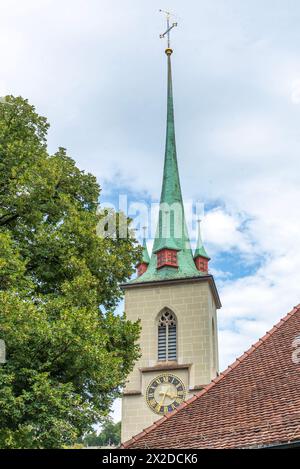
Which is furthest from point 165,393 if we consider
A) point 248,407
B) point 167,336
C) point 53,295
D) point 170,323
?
point 248,407

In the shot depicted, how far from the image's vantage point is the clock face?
3157 cm

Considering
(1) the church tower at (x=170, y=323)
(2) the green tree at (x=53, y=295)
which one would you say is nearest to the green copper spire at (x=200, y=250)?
(1) the church tower at (x=170, y=323)

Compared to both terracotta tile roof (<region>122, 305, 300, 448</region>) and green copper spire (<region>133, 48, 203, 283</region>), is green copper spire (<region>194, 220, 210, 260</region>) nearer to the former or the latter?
green copper spire (<region>133, 48, 203, 283</region>)

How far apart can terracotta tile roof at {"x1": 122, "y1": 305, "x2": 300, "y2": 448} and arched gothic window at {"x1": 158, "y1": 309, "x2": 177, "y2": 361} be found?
846 inches

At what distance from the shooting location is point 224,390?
11.0 metres

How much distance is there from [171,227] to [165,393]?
32.6 feet

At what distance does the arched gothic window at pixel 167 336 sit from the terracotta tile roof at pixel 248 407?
21494mm

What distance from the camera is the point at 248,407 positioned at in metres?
9.95

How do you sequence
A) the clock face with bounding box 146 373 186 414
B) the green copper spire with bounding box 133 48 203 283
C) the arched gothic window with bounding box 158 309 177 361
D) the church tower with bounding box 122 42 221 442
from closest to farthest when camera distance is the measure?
the clock face with bounding box 146 373 186 414, the church tower with bounding box 122 42 221 442, the arched gothic window with bounding box 158 309 177 361, the green copper spire with bounding box 133 48 203 283

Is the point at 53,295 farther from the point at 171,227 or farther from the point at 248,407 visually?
the point at 171,227

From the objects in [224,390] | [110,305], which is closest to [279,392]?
[224,390]

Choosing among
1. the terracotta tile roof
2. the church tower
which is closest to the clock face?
the church tower
